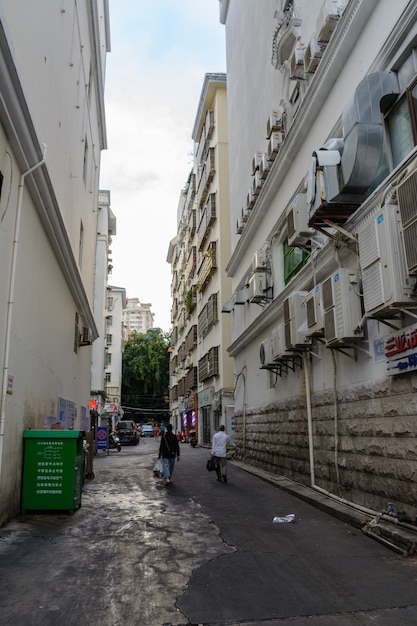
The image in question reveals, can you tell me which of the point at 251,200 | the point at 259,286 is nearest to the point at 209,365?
the point at 251,200

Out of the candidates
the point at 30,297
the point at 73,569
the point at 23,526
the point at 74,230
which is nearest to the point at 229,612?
the point at 73,569

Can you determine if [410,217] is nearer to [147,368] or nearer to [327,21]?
[327,21]

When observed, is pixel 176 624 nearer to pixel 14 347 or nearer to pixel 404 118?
pixel 14 347

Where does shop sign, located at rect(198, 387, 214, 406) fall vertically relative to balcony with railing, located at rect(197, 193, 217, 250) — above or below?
below

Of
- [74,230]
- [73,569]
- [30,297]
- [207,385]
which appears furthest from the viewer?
[207,385]

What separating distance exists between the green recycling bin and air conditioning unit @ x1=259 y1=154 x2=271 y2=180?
9.72 m

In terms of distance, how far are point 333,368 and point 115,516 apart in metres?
4.72

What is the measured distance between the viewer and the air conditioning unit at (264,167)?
48.8 ft

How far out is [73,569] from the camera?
17.9ft

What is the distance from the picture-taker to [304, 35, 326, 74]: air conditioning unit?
34.0 ft

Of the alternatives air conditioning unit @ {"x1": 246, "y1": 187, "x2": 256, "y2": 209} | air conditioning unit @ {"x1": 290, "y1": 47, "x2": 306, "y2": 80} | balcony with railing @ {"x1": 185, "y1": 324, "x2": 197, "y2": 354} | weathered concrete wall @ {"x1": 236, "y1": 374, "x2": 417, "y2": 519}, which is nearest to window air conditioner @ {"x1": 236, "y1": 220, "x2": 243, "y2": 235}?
air conditioning unit @ {"x1": 246, "y1": 187, "x2": 256, "y2": 209}

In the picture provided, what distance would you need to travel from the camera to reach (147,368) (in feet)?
224

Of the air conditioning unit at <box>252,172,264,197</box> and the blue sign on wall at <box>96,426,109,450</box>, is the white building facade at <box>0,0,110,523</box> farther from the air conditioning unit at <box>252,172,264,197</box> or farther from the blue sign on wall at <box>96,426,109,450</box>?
the blue sign on wall at <box>96,426,109,450</box>

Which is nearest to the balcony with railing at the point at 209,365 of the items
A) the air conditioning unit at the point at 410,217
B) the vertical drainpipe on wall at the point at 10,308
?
the vertical drainpipe on wall at the point at 10,308
